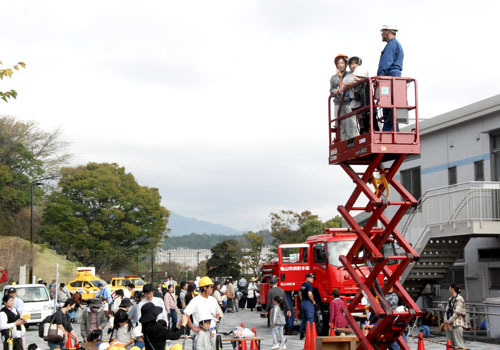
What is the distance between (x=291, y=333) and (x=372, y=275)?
1236cm

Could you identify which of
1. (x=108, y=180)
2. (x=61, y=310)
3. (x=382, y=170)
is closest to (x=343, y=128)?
(x=382, y=170)

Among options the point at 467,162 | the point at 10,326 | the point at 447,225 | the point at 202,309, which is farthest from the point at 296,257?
the point at 202,309

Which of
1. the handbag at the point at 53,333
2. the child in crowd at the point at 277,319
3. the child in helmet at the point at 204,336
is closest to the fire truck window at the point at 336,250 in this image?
the child in crowd at the point at 277,319

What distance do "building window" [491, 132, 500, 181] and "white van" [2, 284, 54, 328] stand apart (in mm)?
18921

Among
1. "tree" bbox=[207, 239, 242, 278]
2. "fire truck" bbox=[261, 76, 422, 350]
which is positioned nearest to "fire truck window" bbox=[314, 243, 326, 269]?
"fire truck" bbox=[261, 76, 422, 350]

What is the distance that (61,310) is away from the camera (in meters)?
14.5

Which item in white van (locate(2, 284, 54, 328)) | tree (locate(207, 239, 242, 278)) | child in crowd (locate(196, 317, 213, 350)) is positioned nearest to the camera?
child in crowd (locate(196, 317, 213, 350))

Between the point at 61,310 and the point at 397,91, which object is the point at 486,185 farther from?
the point at 61,310

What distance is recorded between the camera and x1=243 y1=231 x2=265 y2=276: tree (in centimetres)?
6838

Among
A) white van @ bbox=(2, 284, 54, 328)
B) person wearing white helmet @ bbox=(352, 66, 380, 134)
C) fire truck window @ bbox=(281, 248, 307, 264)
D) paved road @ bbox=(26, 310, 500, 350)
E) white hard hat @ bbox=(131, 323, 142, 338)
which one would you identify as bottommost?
paved road @ bbox=(26, 310, 500, 350)

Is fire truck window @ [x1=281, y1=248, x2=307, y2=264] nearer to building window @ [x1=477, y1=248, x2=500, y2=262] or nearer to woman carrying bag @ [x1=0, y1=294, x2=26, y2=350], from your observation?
building window @ [x1=477, y1=248, x2=500, y2=262]

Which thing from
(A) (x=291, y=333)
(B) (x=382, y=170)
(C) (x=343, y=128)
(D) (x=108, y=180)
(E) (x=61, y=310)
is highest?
(D) (x=108, y=180)

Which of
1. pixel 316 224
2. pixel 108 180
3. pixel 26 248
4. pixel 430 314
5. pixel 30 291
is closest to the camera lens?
pixel 430 314

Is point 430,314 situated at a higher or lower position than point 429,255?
lower
